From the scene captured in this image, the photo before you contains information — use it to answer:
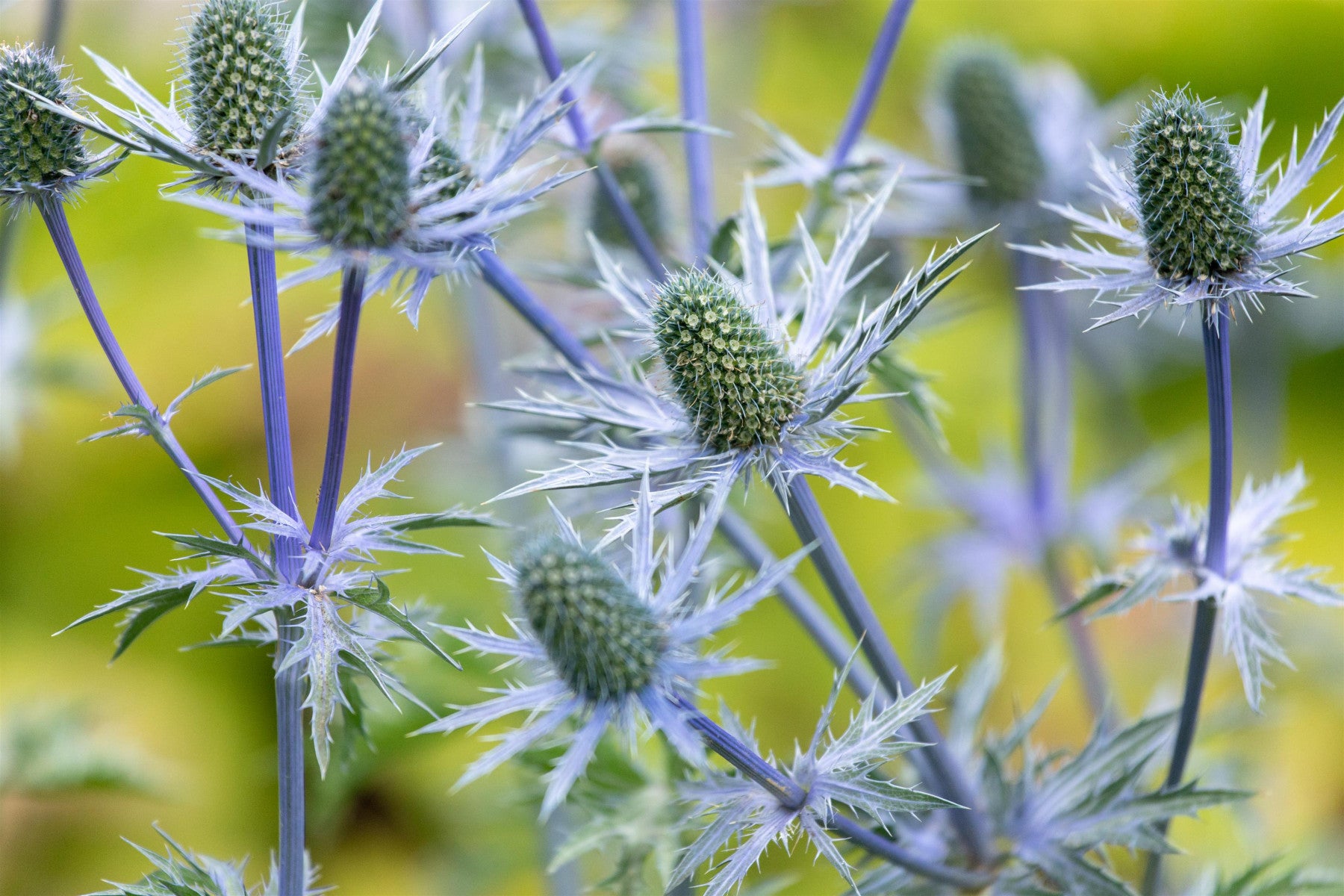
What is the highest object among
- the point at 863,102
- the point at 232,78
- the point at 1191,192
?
the point at 863,102

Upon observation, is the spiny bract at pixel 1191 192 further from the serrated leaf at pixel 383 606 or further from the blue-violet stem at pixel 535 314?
the serrated leaf at pixel 383 606

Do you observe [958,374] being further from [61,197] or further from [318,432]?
[61,197]

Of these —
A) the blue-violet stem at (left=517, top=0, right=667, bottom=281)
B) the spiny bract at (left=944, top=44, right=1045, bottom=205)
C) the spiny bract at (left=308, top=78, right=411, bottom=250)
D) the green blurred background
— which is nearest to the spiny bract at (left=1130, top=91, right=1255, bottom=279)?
the blue-violet stem at (left=517, top=0, right=667, bottom=281)

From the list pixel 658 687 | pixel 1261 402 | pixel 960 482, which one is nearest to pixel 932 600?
pixel 960 482

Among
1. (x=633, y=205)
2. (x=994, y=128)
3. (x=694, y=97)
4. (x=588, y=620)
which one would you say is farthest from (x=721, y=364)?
(x=994, y=128)

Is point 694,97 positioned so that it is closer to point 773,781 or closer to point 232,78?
point 232,78
